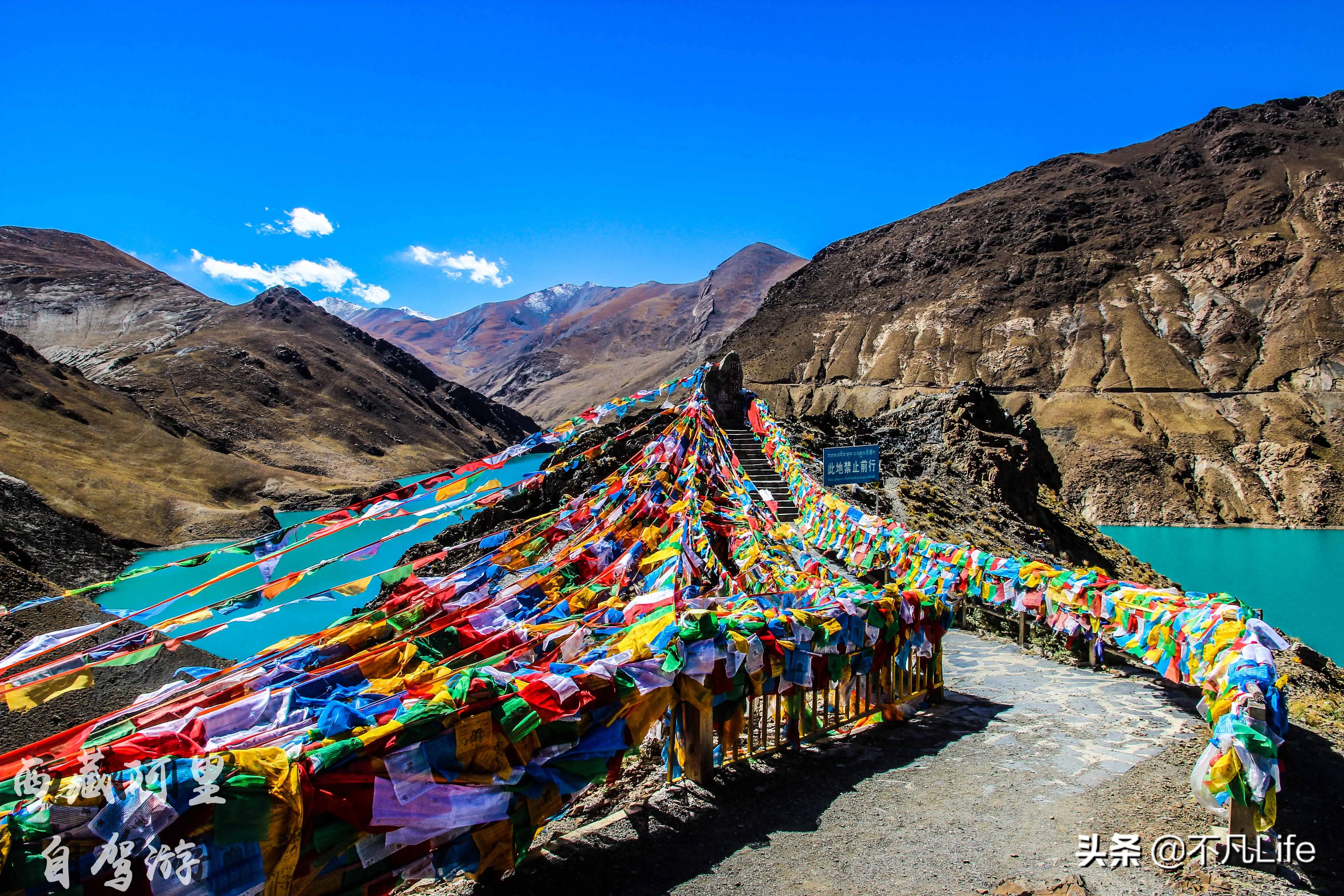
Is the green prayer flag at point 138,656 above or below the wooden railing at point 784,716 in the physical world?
above

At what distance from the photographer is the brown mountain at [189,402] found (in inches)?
1590

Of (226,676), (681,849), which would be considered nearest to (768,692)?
(681,849)

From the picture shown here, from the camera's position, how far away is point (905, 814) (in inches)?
203

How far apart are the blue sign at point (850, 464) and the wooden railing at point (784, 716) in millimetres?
3769

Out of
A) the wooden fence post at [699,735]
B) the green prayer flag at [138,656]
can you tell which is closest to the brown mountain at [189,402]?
the green prayer flag at [138,656]

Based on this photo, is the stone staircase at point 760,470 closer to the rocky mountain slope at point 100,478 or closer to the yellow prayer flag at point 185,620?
the yellow prayer flag at point 185,620

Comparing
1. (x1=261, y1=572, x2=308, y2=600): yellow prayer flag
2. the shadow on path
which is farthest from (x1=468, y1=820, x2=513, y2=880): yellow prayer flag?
(x1=261, y1=572, x2=308, y2=600): yellow prayer flag

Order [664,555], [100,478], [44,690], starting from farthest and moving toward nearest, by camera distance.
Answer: [100,478], [664,555], [44,690]

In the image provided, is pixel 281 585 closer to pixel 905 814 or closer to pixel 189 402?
pixel 905 814

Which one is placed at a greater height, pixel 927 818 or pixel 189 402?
pixel 189 402

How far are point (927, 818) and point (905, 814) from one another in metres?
0.14

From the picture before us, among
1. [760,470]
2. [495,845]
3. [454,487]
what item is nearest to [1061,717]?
[495,845]

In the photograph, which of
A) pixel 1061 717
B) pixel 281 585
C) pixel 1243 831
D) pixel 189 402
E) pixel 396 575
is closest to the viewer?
pixel 1243 831

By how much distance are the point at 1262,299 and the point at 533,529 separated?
7243 centimetres
